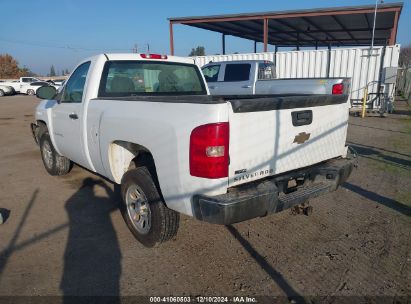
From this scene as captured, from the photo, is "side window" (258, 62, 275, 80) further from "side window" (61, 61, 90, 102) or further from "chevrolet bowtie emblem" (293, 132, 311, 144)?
"chevrolet bowtie emblem" (293, 132, 311, 144)

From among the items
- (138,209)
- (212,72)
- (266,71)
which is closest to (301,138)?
(138,209)

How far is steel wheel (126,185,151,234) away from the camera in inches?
136

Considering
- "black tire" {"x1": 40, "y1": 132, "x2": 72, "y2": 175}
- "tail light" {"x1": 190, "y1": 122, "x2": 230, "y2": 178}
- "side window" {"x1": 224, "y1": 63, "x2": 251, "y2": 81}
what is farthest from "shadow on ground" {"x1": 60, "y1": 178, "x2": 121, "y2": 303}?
"side window" {"x1": 224, "y1": 63, "x2": 251, "y2": 81}

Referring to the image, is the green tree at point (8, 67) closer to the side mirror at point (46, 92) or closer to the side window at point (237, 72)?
the side window at point (237, 72)

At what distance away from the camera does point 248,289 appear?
278 centimetres

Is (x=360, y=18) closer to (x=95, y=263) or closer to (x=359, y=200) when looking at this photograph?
(x=359, y=200)

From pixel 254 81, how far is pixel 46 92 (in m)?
6.99

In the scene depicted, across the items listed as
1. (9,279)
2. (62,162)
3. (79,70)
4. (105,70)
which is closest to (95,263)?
(9,279)

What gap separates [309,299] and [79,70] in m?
4.02

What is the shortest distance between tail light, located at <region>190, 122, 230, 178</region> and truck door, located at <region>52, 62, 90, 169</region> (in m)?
2.08

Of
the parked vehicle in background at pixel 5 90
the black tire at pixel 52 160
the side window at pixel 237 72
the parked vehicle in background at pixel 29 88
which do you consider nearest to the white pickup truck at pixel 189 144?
the black tire at pixel 52 160

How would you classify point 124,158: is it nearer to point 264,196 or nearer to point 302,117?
point 264,196

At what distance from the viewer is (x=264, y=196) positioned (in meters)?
2.76

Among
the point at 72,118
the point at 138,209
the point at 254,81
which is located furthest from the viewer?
the point at 254,81
